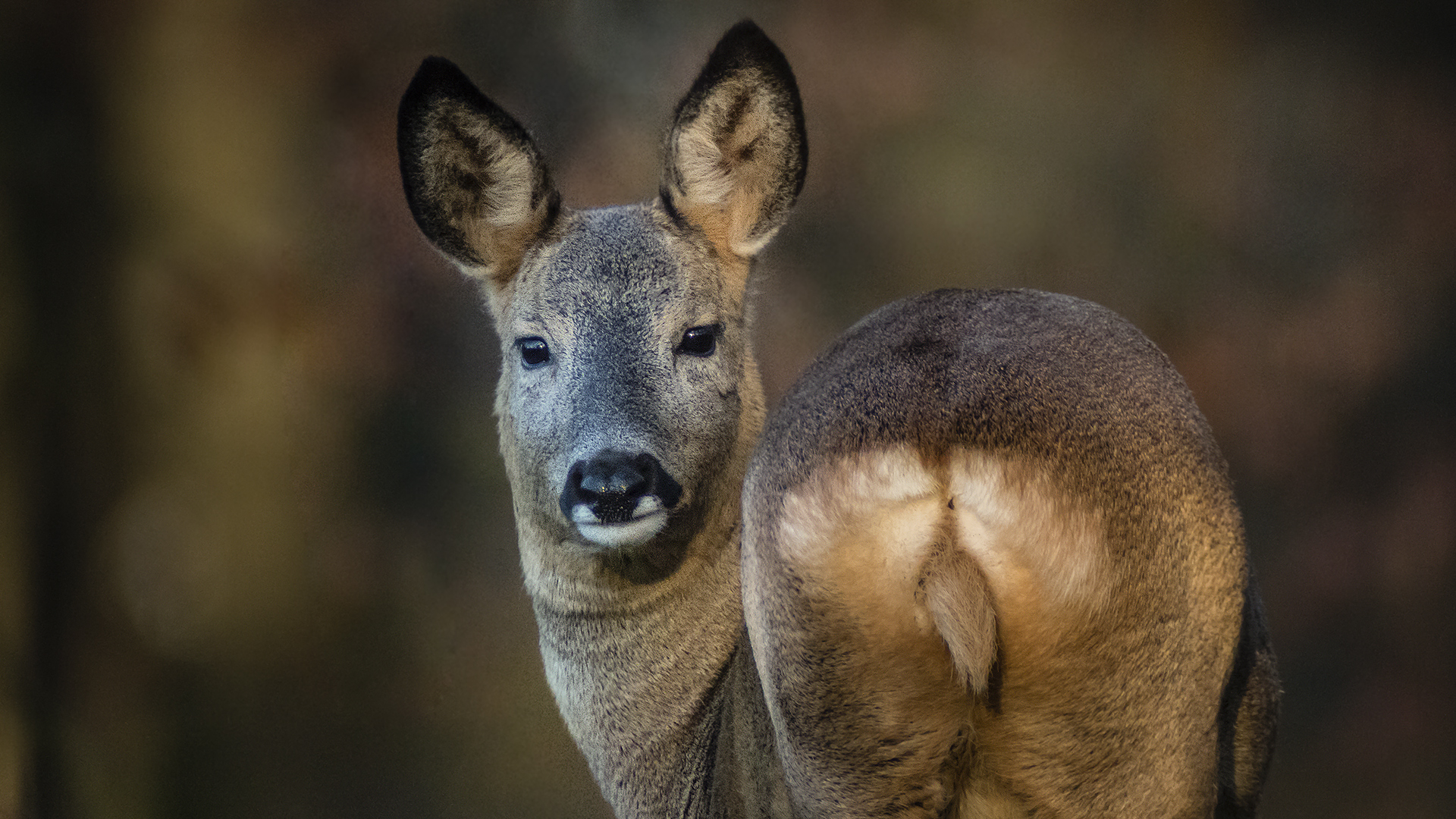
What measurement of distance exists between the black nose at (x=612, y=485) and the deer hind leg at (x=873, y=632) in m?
0.33

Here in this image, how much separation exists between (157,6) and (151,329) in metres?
1.04

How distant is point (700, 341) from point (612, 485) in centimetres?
47

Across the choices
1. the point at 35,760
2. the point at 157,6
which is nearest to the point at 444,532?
the point at 35,760

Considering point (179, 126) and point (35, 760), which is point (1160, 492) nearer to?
point (35, 760)

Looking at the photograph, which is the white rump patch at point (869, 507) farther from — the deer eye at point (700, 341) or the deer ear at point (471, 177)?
the deer ear at point (471, 177)

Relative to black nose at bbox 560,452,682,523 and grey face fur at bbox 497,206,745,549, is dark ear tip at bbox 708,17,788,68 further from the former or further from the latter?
black nose at bbox 560,452,682,523

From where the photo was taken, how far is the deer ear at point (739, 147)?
8.03 ft

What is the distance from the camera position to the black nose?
2.06 meters

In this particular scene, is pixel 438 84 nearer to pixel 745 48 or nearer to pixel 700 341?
pixel 745 48

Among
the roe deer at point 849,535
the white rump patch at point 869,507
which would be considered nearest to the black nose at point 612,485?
the roe deer at point 849,535

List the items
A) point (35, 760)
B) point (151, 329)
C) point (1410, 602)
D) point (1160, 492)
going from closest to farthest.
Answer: point (1160, 492)
point (35, 760)
point (151, 329)
point (1410, 602)

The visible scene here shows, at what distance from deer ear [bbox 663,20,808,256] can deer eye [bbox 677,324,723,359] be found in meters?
0.23

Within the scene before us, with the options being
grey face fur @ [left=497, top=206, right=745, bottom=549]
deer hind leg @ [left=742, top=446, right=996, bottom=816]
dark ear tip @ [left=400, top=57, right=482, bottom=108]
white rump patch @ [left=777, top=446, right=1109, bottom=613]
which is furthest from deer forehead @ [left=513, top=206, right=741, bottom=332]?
white rump patch @ [left=777, top=446, right=1109, bottom=613]

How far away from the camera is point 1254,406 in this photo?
4469 millimetres
